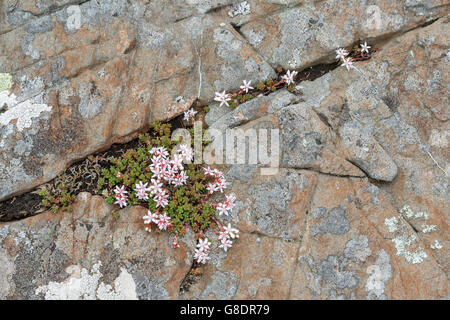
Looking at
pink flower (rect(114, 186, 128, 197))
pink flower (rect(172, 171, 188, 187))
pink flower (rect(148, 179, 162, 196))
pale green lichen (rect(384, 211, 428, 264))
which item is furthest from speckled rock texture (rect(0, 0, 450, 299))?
pink flower (rect(172, 171, 188, 187))

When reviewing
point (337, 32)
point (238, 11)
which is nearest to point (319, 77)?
point (337, 32)

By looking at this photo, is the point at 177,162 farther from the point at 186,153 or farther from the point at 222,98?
the point at 222,98

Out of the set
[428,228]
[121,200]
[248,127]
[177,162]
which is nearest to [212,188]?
[177,162]

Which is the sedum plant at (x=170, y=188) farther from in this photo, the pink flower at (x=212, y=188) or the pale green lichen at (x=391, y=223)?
the pale green lichen at (x=391, y=223)
